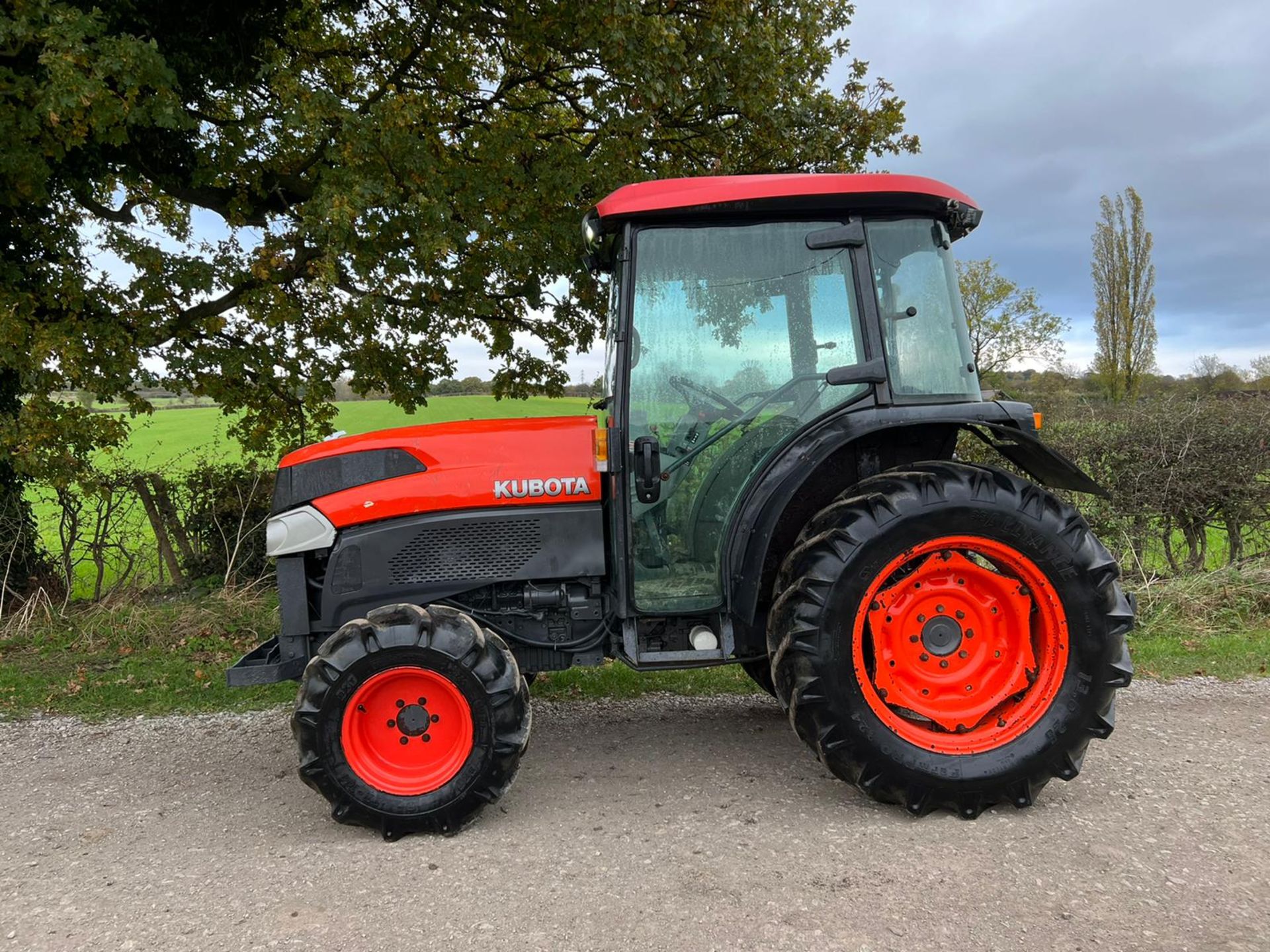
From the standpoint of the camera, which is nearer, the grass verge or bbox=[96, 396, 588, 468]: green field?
the grass verge

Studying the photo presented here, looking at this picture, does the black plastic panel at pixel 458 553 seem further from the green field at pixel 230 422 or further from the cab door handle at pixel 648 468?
the green field at pixel 230 422

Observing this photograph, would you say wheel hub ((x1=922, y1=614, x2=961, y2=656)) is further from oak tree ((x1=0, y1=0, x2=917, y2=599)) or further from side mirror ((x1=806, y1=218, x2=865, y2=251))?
oak tree ((x1=0, y1=0, x2=917, y2=599))

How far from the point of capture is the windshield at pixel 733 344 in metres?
3.19

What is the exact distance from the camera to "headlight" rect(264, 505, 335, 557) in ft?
11.0

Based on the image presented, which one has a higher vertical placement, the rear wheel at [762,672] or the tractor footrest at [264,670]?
the tractor footrest at [264,670]

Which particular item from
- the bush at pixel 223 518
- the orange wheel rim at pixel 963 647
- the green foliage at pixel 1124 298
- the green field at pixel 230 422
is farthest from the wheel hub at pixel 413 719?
the green foliage at pixel 1124 298

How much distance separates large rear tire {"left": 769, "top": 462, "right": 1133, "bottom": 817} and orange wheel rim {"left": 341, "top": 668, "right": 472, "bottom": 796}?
1.20 m

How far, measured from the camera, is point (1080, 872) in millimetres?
2639

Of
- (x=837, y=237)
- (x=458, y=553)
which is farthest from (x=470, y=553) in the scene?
(x=837, y=237)

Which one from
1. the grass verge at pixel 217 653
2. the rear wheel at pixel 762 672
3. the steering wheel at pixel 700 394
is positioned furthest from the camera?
the grass verge at pixel 217 653

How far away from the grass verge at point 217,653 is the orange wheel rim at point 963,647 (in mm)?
1508

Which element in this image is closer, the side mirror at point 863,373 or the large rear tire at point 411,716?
the large rear tire at point 411,716

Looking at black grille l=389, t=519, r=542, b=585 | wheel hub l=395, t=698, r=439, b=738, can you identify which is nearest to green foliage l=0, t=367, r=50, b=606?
black grille l=389, t=519, r=542, b=585

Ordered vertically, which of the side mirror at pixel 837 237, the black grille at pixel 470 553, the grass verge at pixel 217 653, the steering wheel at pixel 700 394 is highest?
the side mirror at pixel 837 237
